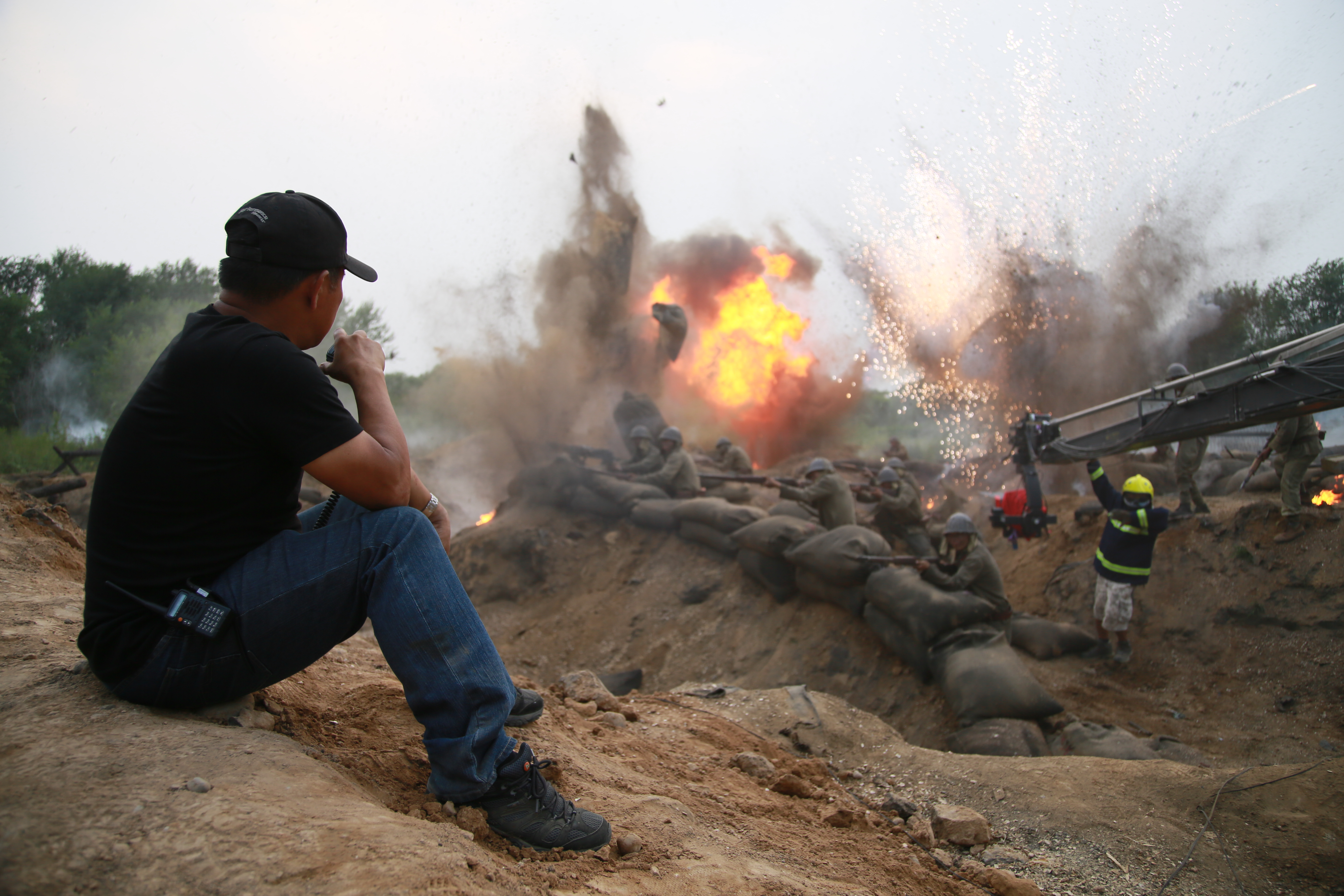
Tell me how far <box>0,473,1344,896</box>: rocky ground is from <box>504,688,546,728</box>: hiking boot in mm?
75

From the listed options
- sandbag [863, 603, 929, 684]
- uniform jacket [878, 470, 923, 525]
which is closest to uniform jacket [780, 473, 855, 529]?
uniform jacket [878, 470, 923, 525]

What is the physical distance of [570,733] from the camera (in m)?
2.78

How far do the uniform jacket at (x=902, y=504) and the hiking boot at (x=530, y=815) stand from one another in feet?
28.0

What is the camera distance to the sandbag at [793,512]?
9.40 metres

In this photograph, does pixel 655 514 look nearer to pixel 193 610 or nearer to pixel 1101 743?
pixel 1101 743

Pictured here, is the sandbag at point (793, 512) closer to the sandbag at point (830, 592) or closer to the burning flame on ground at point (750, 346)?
the sandbag at point (830, 592)

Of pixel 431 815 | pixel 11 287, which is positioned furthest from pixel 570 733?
pixel 11 287

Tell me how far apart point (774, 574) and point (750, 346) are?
13.5 metres

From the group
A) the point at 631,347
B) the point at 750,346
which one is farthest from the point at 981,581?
the point at 750,346

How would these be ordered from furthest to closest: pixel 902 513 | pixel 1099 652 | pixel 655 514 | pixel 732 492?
1. pixel 732 492
2. pixel 655 514
3. pixel 902 513
4. pixel 1099 652

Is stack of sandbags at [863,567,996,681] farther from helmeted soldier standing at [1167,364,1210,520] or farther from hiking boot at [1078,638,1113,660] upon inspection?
helmeted soldier standing at [1167,364,1210,520]

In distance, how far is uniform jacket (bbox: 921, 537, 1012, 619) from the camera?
19.4 ft

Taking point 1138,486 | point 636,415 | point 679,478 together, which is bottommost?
point 679,478

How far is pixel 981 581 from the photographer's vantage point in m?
5.95
